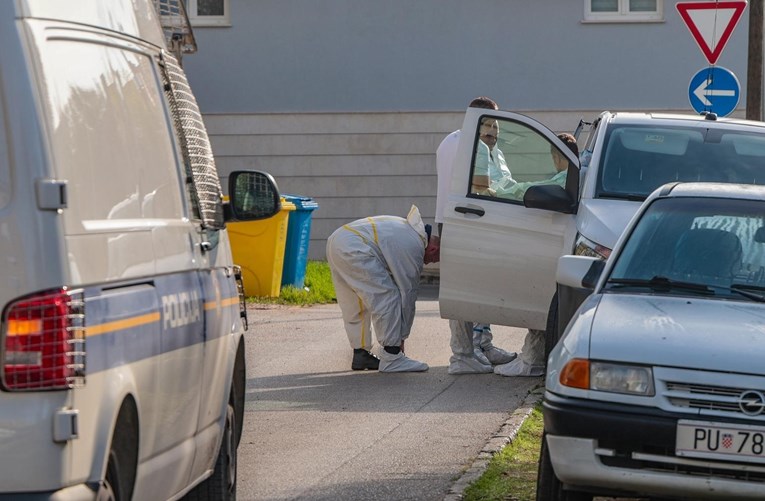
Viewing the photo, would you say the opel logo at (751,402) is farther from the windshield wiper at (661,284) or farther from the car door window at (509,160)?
the car door window at (509,160)

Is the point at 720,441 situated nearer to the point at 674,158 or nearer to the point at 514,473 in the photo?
the point at 514,473

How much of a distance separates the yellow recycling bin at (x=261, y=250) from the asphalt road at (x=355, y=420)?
294cm

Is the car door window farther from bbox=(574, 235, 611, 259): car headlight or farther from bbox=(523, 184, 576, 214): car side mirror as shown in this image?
bbox=(574, 235, 611, 259): car headlight

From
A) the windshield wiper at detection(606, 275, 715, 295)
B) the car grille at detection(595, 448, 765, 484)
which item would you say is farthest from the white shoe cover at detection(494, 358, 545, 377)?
the car grille at detection(595, 448, 765, 484)

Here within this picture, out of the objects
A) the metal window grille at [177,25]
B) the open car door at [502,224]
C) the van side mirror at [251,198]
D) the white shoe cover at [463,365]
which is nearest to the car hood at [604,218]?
the open car door at [502,224]

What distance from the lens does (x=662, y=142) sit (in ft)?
34.2

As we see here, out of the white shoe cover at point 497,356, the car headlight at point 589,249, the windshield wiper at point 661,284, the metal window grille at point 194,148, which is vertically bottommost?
the white shoe cover at point 497,356

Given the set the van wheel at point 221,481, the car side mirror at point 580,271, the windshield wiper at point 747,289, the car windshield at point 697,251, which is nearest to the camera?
the van wheel at point 221,481

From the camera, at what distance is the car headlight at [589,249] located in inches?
377

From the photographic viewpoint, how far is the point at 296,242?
1839 cm

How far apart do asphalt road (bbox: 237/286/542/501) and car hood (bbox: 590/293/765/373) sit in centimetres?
152

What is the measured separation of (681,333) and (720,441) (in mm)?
546

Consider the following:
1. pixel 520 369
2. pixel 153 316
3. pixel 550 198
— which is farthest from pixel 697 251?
pixel 520 369

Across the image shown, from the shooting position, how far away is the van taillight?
4102 millimetres
